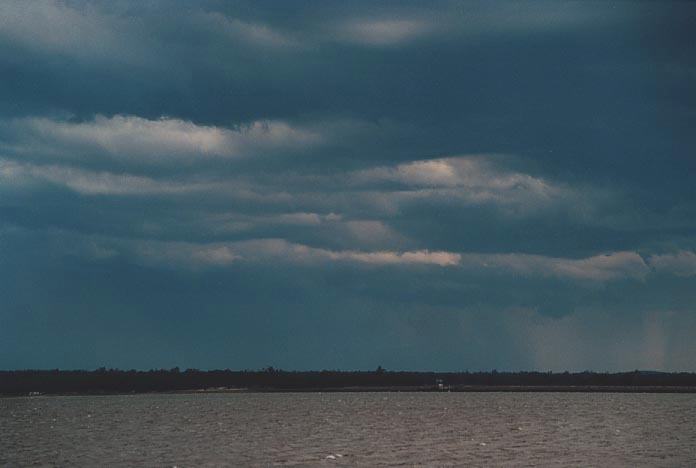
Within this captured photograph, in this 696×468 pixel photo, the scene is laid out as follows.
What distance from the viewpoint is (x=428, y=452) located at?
7312 centimetres

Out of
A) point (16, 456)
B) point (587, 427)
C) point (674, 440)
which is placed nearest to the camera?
point (16, 456)

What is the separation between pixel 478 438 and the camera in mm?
88938

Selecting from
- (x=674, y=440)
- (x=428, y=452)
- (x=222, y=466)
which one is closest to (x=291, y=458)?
(x=222, y=466)

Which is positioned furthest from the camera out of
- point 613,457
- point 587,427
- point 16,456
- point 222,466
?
point 587,427

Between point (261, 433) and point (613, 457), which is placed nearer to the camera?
point (613, 457)

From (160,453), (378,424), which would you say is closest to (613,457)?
(160,453)

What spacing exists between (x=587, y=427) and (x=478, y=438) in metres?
24.4

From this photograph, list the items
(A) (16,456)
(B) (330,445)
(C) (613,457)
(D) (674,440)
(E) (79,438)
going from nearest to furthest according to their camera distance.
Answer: (C) (613,457), (A) (16,456), (B) (330,445), (D) (674,440), (E) (79,438)

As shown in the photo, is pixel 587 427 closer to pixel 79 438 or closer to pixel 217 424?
pixel 217 424

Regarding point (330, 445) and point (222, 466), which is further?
point (330, 445)

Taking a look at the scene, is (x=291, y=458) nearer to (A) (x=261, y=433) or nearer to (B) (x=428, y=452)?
(B) (x=428, y=452)

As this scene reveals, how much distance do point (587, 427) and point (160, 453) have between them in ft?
173

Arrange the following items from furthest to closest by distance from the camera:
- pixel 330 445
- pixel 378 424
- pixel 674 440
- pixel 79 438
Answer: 1. pixel 378 424
2. pixel 79 438
3. pixel 674 440
4. pixel 330 445

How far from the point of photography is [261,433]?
99.7 metres
